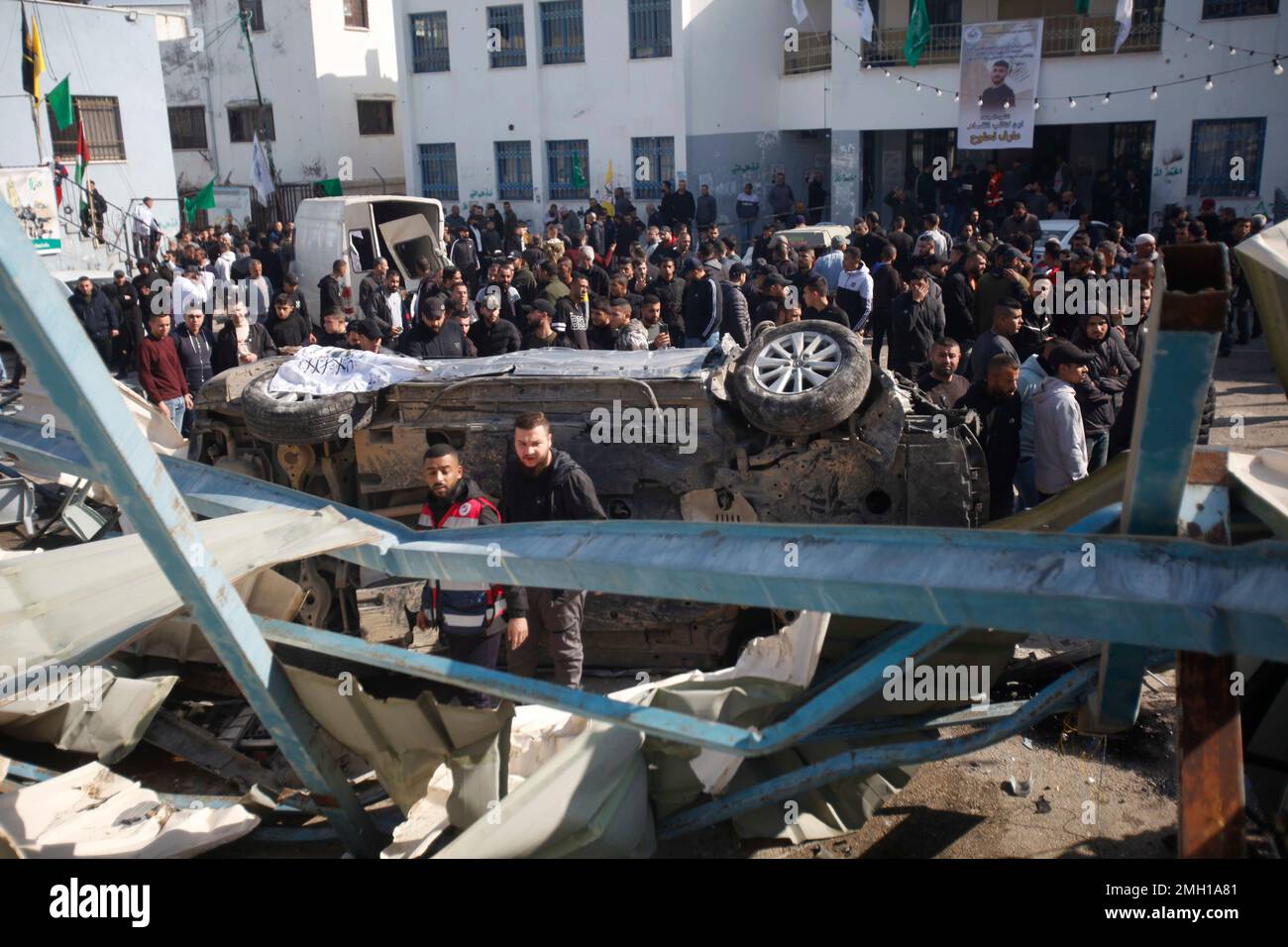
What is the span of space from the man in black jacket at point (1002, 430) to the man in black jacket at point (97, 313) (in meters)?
12.9

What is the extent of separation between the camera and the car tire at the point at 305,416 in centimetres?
651

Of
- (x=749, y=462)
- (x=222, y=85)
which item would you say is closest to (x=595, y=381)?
(x=749, y=462)

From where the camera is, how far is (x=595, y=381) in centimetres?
629

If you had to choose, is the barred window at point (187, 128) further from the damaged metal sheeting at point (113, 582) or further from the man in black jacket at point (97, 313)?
the damaged metal sheeting at point (113, 582)

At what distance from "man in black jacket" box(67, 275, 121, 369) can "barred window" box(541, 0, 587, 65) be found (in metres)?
14.9

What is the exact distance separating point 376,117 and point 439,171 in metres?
3.90

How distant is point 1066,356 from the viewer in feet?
23.1

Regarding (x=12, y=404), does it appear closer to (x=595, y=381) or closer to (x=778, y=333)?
(x=595, y=381)

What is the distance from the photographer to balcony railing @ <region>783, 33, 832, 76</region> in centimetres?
2555

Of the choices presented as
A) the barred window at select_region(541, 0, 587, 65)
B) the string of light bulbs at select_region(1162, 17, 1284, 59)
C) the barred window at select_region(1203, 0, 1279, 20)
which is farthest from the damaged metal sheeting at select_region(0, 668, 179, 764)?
the barred window at select_region(541, 0, 587, 65)

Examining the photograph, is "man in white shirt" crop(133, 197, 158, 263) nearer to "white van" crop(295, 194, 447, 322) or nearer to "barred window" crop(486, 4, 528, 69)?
"barred window" crop(486, 4, 528, 69)

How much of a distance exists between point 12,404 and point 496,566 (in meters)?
→ 6.87

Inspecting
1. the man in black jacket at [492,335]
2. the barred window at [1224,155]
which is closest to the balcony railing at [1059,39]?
the barred window at [1224,155]

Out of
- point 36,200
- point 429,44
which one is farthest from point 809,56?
point 36,200
